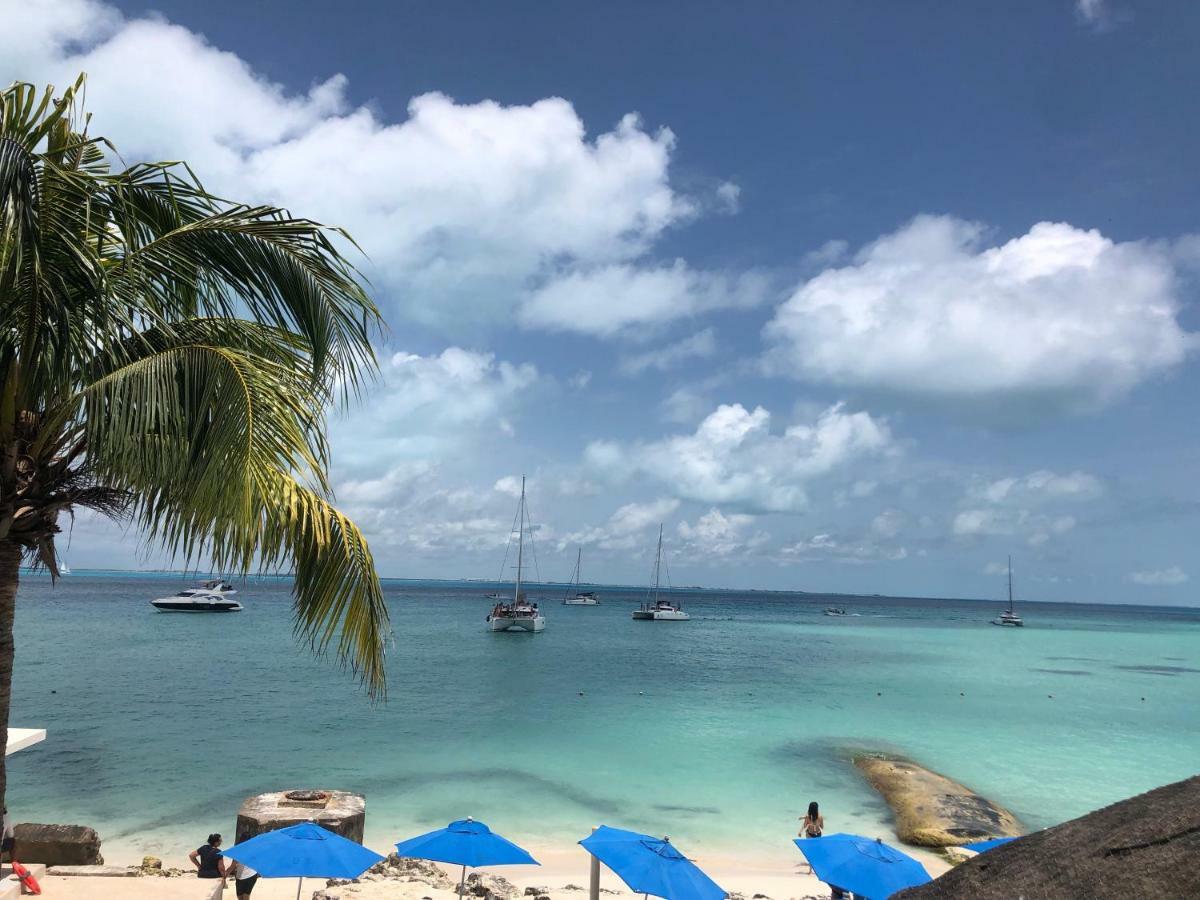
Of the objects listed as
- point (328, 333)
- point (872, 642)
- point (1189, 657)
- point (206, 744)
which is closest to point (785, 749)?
point (206, 744)

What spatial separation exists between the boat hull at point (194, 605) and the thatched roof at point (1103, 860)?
334 ft

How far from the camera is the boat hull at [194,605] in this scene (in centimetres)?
9150

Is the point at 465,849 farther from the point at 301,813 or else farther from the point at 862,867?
the point at 301,813

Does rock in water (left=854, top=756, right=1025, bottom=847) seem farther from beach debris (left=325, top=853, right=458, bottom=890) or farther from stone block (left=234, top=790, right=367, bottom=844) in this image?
stone block (left=234, top=790, right=367, bottom=844)

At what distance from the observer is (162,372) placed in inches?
216

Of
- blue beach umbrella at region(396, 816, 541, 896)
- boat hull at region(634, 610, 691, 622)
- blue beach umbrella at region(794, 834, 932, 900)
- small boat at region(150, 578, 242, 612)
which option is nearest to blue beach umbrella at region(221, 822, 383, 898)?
blue beach umbrella at region(396, 816, 541, 896)

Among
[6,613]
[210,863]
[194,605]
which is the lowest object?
[194,605]

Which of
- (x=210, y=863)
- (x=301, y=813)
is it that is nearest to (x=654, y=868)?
(x=210, y=863)

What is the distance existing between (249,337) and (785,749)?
86.1ft

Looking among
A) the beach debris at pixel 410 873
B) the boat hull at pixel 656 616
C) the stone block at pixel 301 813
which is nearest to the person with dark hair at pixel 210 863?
the stone block at pixel 301 813

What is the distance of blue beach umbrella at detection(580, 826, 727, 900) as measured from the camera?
32.1 feet

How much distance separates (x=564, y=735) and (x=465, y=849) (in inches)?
792

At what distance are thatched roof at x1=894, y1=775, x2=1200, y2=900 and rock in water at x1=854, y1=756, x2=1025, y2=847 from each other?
17.3 meters

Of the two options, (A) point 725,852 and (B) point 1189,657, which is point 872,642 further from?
(A) point 725,852
